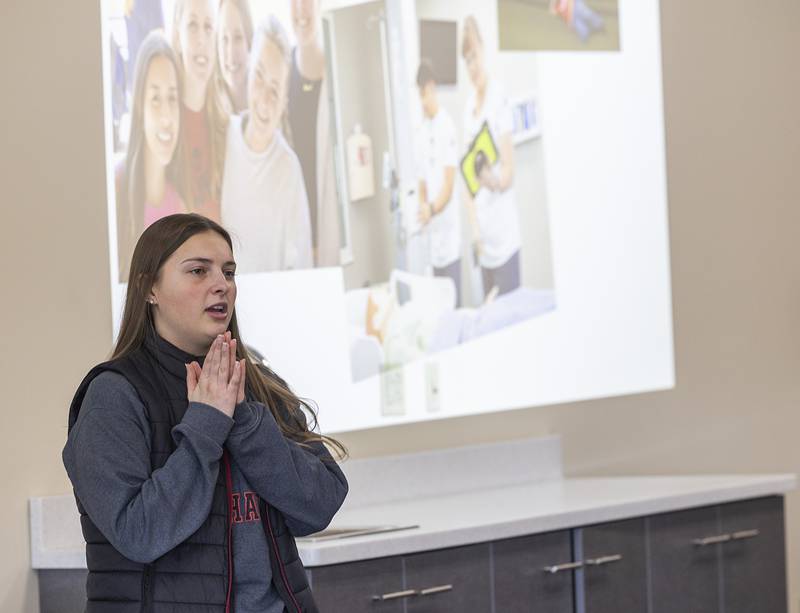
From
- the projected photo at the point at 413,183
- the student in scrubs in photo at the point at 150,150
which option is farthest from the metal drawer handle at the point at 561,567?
the student in scrubs in photo at the point at 150,150

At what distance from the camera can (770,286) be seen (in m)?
4.83

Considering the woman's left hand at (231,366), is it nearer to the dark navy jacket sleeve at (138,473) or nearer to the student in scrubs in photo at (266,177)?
the dark navy jacket sleeve at (138,473)

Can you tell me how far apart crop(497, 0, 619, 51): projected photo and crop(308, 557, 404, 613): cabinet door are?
1865mm

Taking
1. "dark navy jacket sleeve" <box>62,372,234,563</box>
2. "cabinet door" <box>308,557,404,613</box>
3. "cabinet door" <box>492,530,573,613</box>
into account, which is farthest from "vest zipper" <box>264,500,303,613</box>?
"cabinet door" <box>492,530,573,613</box>

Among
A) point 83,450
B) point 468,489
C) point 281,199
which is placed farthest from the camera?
point 468,489

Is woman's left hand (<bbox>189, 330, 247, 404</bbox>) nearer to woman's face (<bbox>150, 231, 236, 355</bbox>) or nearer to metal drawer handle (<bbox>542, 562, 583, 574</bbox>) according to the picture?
woman's face (<bbox>150, 231, 236, 355</bbox>)

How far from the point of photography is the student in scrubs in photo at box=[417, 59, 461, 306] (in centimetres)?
393

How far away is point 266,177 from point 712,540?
156 cm

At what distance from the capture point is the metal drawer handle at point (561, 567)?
3.31m

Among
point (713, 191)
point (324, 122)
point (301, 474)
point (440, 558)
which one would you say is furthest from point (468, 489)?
point (301, 474)

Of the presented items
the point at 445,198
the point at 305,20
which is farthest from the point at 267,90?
the point at 445,198

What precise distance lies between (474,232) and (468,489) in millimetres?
770

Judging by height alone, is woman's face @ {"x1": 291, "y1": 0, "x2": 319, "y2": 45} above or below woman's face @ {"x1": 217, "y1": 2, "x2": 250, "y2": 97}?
above

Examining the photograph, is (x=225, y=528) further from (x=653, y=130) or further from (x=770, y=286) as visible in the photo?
(x=770, y=286)
